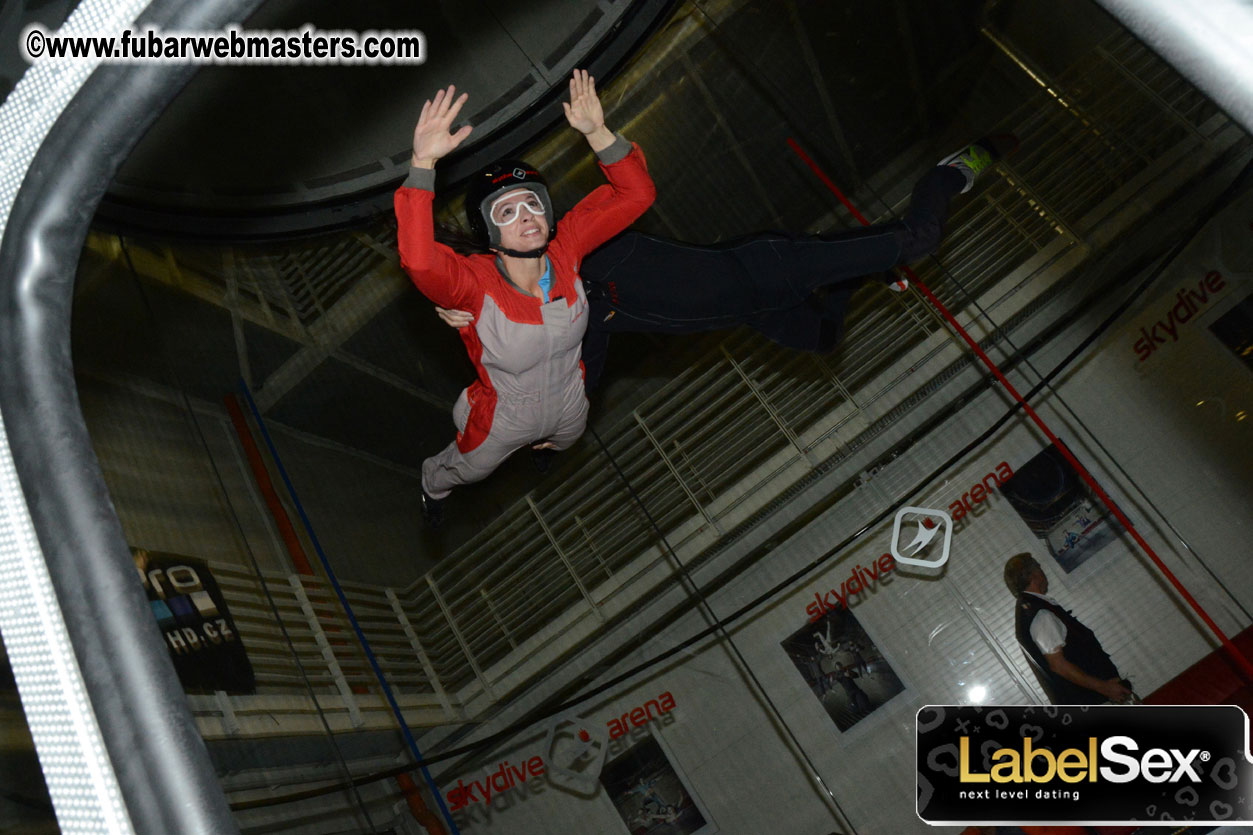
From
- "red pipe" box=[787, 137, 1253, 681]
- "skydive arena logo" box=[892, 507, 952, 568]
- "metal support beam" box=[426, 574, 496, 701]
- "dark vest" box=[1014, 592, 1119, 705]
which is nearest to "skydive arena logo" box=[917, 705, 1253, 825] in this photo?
"dark vest" box=[1014, 592, 1119, 705]

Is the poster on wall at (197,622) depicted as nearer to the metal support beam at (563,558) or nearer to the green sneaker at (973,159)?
the metal support beam at (563,558)

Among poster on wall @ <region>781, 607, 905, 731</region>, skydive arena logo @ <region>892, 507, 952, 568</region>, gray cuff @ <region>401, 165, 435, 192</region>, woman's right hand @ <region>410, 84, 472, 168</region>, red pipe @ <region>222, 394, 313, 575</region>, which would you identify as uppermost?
red pipe @ <region>222, 394, 313, 575</region>

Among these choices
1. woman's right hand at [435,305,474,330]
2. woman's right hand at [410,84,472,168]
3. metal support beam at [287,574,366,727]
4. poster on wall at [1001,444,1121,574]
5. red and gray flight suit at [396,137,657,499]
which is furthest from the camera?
metal support beam at [287,574,366,727]

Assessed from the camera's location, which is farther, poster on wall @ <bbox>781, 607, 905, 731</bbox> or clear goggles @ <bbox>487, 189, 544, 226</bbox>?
poster on wall @ <bbox>781, 607, 905, 731</bbox>

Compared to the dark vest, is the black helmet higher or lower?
higher

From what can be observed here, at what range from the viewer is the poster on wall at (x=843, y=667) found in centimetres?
212

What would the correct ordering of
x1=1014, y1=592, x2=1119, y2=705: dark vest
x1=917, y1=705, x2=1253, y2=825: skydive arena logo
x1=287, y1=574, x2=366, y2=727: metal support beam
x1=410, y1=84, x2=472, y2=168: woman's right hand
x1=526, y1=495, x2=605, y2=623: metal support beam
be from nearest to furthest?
x1=410, y1=84, x2=472, y2=168: woman's right hand → x1=917, y1=705, x2=1253, y2=825: skydive arena logo → x1=1014, y1=592, x2=1119, y2=705: dark vest → x1=287, y1=574, x2=366, y2=727: metal support beam → x1=526, y1=495, x2=605, y2=623: metal support beam

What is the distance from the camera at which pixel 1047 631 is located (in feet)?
6.92

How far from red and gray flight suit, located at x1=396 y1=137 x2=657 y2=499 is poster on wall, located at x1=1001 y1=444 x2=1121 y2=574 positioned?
3.74ft

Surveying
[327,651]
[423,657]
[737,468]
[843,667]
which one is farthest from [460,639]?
[843,667]

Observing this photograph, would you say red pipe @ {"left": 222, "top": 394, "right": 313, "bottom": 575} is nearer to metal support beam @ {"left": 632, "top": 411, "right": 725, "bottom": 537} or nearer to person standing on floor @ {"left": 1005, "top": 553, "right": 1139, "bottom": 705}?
metal support beam @ {"left": 632, "top": 411, "right": 725, "bottom": 537}

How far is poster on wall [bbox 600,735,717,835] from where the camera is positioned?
2104mm

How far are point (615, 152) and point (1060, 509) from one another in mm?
1394

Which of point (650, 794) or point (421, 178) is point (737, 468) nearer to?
point (650, 794)
